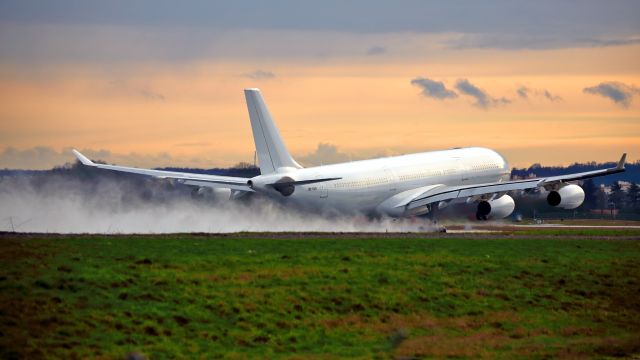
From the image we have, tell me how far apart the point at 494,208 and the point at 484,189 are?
222cm

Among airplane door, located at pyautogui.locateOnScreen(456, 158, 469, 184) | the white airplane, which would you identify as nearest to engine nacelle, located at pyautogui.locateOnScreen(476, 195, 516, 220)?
the white airplane

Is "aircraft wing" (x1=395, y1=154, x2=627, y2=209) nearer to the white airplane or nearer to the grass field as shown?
the white airplane

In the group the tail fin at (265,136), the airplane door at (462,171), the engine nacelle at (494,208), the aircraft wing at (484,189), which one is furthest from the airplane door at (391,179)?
the tail fin at (265,136)

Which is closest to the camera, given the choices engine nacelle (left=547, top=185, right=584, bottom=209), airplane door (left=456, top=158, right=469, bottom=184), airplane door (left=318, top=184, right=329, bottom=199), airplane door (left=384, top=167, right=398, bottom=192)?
airplane door (left=318, top=184, right=329, bottom=199)

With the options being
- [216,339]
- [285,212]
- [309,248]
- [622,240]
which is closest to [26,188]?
[285,212]

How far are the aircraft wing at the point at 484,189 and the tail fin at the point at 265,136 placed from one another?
12922 mm

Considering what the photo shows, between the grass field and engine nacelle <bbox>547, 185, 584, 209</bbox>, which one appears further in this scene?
engine nacelle <bbox>547, 185, 584, 209</bbox>

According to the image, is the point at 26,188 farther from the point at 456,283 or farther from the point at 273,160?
the point at 456,283

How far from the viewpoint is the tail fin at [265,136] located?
81.8 meters

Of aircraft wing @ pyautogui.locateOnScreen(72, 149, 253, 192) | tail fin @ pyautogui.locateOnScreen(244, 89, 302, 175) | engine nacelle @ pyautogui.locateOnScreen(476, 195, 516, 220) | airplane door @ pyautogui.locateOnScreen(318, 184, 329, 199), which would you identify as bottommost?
engine nacelle @ pyautogui.locateOnScreen(476, 195, 516, 220)

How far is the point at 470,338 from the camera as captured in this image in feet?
148

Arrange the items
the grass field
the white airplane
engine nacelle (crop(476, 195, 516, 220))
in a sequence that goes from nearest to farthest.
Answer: the grass field
the white airplane
engine nacelle (crop(476, 195, 516, 220))

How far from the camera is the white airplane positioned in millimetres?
81812

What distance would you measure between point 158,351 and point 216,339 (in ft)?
9.51
